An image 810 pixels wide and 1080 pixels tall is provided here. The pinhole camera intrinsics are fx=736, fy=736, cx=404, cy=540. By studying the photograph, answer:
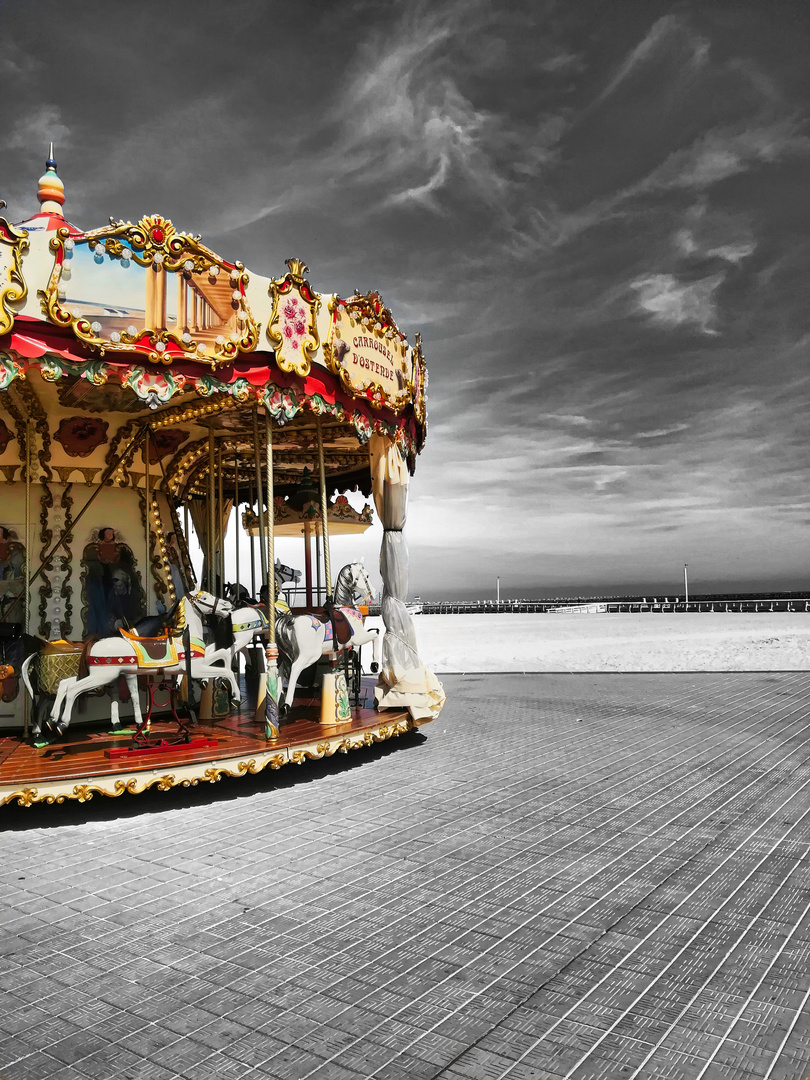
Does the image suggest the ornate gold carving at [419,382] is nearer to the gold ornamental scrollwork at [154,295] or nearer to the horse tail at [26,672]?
the gold ornamental scrollwork at [154,295]

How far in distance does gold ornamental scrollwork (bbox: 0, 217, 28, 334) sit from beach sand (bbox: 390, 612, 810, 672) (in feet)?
43.3

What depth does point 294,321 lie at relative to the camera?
6.89 meters

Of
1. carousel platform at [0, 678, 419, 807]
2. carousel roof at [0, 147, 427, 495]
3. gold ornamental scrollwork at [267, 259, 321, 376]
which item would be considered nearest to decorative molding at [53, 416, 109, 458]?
carousel roof at [0, 147, 427, 495]

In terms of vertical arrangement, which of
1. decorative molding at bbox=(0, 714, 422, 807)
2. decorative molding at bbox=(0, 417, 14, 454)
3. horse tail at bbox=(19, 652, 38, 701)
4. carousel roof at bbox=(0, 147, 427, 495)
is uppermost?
carousel roof at bbox=(0, 147, 427, 495)

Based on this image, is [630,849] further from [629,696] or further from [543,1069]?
[629,696]

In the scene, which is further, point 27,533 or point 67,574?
point 67,574

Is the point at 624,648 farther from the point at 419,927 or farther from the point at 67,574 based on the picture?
the point at 419,927

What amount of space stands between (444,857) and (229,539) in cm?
1082

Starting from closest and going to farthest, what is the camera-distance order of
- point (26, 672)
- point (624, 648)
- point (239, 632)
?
point (26, 672) → point (239, 632) → point (624, 648)

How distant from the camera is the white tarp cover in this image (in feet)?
28.4

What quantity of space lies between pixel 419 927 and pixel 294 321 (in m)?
5.22

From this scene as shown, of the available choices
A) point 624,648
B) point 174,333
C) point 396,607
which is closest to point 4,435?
point 174,333

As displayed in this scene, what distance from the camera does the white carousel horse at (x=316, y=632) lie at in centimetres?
806

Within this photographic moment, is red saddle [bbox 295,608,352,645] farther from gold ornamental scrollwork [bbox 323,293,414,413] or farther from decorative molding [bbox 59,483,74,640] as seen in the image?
decorative molding [bbox 59,483,74,640]
